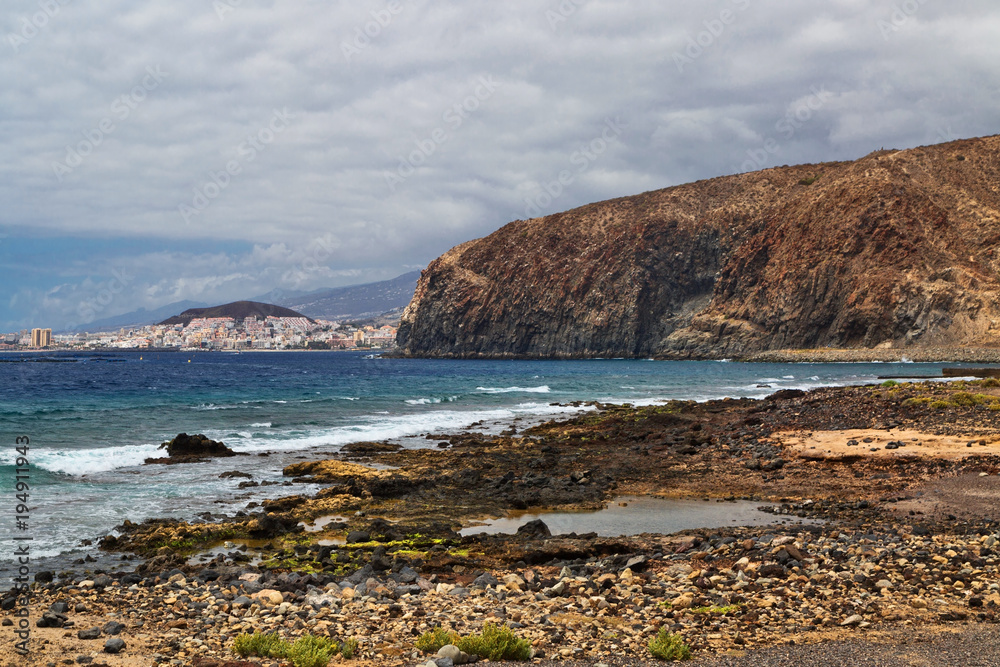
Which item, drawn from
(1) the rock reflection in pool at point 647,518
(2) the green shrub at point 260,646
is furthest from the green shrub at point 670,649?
(1) the rock reflection in pool at point 647,518

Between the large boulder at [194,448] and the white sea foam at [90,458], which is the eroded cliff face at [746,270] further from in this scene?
the white sea foam at [90,458]

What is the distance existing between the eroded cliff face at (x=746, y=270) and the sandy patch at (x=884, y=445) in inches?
3579

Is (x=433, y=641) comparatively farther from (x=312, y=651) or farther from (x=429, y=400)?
(x=429, y=400)

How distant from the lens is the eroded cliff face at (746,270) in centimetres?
10694

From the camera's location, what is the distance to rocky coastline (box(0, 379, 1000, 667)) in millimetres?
7570

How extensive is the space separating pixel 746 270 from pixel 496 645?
130 metres

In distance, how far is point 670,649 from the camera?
22.5 ft

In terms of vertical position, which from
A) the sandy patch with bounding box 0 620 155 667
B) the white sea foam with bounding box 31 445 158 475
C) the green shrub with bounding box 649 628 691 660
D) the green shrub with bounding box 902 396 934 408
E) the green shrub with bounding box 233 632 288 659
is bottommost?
the white sea foam with bounding box 31 445 158 475

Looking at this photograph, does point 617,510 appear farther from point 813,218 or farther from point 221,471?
point 813,218

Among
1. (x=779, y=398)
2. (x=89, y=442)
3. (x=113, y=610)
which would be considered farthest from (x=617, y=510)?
(x=779, y=398)

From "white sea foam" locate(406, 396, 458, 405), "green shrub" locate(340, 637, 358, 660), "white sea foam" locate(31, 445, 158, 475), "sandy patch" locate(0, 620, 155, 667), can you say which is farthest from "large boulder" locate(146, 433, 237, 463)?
"white sea foam" locate(406, 396, 458, 405)

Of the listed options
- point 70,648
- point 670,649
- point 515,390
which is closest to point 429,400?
point 515,390

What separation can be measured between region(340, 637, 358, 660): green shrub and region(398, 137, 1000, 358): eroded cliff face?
11168 cm

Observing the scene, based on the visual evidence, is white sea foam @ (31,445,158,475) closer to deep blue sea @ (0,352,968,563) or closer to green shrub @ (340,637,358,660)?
deep blue sea @ (0,352,968,563)
